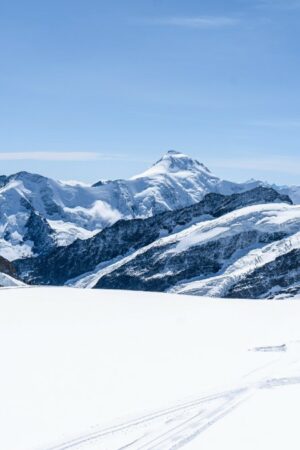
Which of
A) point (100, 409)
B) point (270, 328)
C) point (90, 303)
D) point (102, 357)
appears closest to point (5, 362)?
point (102, 357)

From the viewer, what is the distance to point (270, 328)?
30625mm

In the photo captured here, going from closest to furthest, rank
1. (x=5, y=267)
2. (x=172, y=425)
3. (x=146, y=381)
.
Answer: (x=172, y=425) < (x=146, y=381) < (x=5, y=267)

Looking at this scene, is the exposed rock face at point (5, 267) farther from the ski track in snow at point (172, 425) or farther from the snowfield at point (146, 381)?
the ski track in snow at point (172, 425)

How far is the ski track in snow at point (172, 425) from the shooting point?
12.9m

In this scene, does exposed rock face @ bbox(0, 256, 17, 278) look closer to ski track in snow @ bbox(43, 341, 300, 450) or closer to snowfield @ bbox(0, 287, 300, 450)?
snowfield @ bbox(0, 287, 300, 450)

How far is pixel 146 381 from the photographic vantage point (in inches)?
733

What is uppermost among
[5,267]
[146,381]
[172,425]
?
[172,425]

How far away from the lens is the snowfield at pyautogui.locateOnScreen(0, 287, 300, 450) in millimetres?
13539

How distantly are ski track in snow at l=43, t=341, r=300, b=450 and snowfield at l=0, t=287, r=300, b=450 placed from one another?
26mm

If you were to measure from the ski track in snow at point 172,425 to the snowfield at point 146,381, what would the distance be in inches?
1.0

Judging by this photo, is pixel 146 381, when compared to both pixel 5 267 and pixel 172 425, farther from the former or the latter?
pixel 5 267

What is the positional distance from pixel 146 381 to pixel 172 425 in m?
4.38

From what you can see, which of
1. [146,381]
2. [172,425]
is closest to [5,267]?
[146,381]

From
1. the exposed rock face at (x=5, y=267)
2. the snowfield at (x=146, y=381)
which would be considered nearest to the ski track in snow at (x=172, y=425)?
the snowfield at (x=146, y=381)
